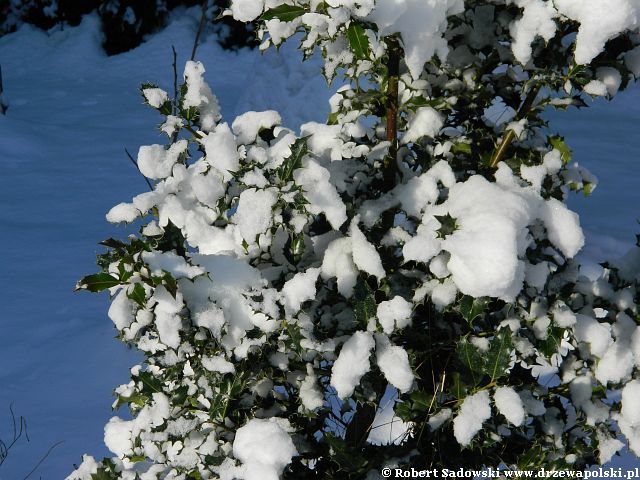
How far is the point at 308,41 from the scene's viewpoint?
157 centimetres

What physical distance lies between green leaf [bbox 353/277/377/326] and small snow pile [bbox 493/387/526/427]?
12.9 inches

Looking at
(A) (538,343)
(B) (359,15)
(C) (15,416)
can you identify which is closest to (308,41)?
(B) (359,15)

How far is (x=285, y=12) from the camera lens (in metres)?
1.33

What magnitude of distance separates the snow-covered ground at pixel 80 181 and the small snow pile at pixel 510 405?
8.72ft

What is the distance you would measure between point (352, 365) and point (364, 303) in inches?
5.3

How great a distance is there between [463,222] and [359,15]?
1.48ft

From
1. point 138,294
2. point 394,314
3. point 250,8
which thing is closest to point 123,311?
point 138,294

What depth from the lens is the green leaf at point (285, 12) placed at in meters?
1.31

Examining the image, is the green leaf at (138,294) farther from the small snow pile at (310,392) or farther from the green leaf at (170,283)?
the small snow pile at (310,392)

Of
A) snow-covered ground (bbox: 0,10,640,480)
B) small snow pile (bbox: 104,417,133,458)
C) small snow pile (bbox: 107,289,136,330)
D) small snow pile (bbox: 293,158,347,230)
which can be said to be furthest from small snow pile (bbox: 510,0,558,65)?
snow-covered ground (bbox: 0,10,640,480)

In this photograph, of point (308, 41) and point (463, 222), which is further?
point (308, 41)

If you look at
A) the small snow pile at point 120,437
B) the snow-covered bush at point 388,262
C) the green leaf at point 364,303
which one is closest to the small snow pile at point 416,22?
the snow-covered bush at point 388,262

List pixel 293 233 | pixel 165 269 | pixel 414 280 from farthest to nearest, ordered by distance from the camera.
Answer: pixel 414 280, pixel 293 233, pixel 165 269

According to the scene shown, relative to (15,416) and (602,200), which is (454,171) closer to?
(15,416)
